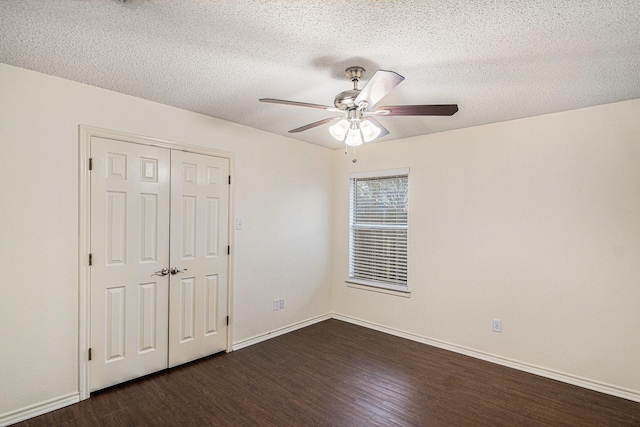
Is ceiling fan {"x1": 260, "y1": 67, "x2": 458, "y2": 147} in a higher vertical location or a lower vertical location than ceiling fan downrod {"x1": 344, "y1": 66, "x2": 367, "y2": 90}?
lower

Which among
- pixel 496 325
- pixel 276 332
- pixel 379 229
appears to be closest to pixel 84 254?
pixel 276 332

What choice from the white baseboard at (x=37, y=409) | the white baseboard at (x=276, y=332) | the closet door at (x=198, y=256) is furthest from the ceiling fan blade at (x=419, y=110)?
the white baseboard at (x=37, y=409)

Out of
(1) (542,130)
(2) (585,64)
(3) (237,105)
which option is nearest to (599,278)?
(1) (542,130)

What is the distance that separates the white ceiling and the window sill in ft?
7.33

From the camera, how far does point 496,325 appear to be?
3.23 metres

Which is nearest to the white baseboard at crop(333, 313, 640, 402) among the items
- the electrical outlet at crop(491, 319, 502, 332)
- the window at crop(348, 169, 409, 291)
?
the electrical outlet at crop(491, 319, 502, 332)

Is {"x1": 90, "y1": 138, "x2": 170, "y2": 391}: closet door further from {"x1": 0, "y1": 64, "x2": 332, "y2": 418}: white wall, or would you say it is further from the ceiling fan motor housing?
the ceiling fan motor housing

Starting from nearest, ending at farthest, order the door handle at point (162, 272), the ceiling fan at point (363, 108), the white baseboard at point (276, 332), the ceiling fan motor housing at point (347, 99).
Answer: the ceiling fan at point (363, 108) → the ceiling fan motor housing at point (347, 99) → the door handle at point (162, 272) → the white baseboard at point (276, 332)

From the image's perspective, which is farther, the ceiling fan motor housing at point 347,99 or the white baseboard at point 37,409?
the white baseboard at point 37,409

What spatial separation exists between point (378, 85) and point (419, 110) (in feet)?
1.27

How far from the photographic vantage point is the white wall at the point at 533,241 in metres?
2.65

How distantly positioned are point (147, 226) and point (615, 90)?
12.7ft

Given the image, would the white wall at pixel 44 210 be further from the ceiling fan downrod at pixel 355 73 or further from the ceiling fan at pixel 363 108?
the ceiling fan downrod at pixel 355 73

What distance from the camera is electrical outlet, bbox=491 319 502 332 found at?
126 inches
